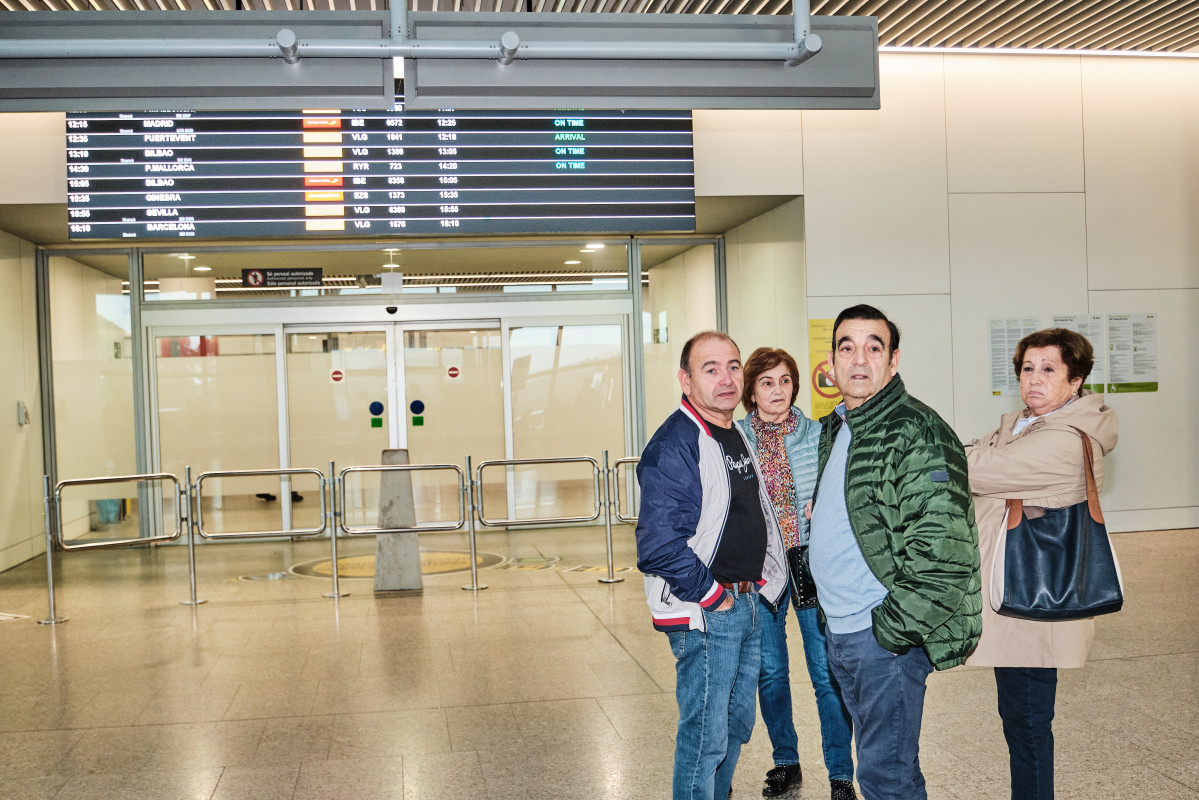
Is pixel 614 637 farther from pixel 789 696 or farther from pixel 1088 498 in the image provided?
pixel 1088 498

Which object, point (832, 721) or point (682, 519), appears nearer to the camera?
point (682, 519)

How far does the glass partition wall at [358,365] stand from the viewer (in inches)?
370

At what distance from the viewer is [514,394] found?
984cm

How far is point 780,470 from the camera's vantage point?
11.8 feet

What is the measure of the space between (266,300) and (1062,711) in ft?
24.7

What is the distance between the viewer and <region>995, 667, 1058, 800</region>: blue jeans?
2875 millimetres

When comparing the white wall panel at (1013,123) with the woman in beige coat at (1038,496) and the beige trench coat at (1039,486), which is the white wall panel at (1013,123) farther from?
the beige trench coat at (1039,486)

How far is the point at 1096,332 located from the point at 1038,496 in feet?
21.1

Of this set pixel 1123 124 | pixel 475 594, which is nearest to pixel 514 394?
pixel 475 594

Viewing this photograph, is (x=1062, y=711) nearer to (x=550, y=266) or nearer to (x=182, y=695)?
(x=182, y=695)

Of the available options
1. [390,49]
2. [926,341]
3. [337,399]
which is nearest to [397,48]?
[390,49]

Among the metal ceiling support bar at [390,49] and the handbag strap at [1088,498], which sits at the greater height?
the metal ceiling support bar at [390,49]

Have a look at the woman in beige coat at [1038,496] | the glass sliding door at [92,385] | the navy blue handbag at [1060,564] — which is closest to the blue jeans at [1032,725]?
the woman in beige coat at [1038,496]

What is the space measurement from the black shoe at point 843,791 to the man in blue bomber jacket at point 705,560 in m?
0.63
